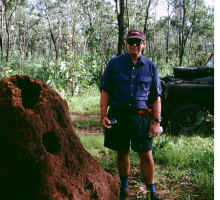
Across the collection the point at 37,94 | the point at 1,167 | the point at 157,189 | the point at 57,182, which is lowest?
the point at 157,189

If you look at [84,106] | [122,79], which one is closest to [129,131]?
[122,79]

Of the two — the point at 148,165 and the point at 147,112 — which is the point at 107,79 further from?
the point at 148,165

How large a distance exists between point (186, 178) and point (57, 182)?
2.20 m

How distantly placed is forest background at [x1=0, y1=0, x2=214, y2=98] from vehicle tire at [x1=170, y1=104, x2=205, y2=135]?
2.62 metres

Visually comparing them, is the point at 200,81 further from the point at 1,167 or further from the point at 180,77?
the point at 1,167

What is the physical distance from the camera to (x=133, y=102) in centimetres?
267

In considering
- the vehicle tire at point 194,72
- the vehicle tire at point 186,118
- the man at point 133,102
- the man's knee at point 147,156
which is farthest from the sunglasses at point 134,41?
the vehicle tire at point 194,72

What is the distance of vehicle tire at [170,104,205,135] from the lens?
5.52m

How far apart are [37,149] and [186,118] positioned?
4202mm

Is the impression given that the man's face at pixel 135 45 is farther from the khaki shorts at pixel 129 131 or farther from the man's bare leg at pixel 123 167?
the man's bare leg at pixel 123 167

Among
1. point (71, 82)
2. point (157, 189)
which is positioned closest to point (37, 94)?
point (157, 189)

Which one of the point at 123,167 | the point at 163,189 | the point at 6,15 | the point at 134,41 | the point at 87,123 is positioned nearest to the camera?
the point at 134,41

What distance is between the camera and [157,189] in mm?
3336

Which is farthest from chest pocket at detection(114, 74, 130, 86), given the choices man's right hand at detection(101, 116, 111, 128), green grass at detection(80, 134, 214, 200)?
green grass at detection(80, 134, 214, 200)
